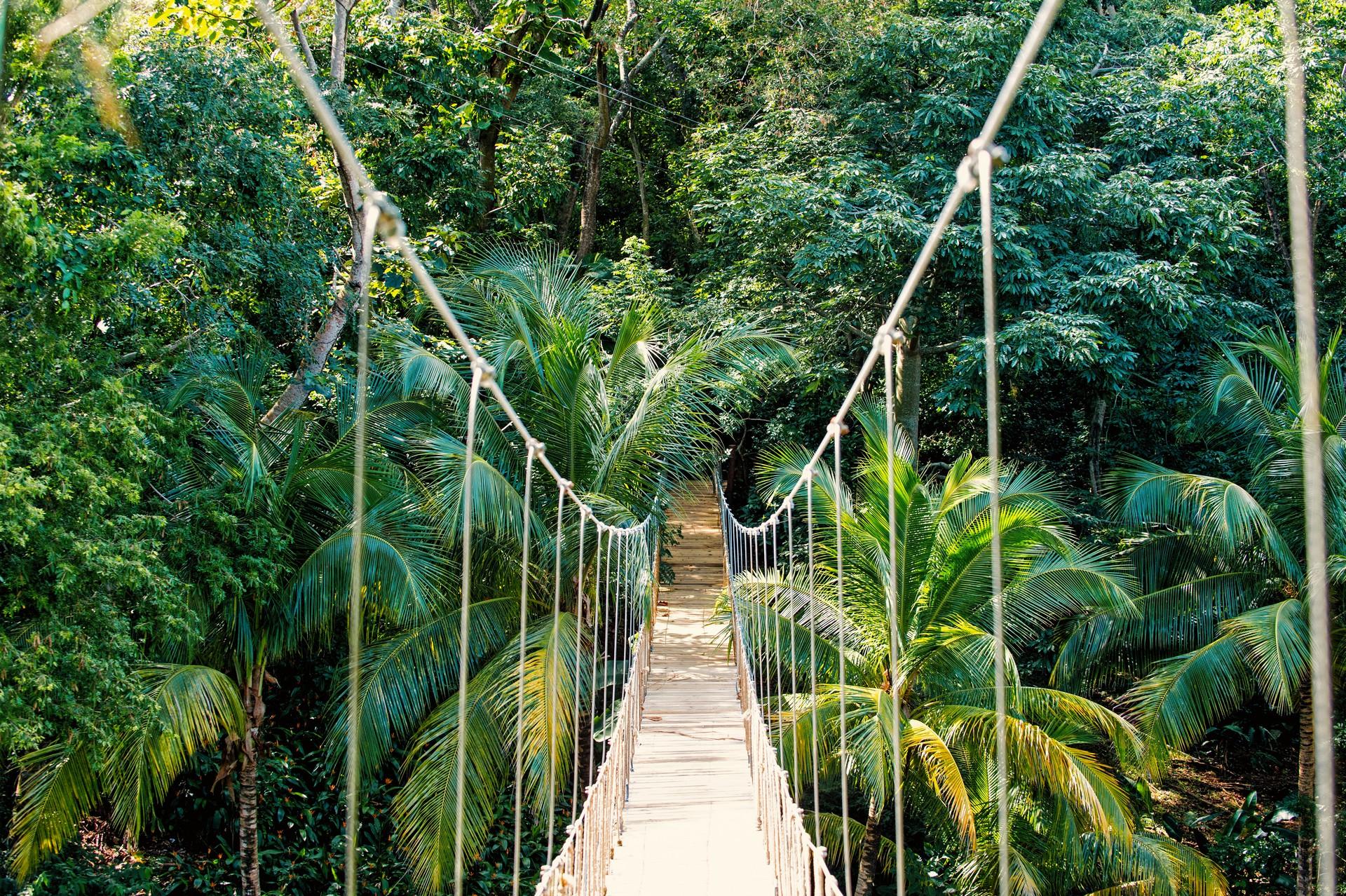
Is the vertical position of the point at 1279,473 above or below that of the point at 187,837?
above

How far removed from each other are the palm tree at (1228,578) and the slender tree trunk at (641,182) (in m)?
6.33

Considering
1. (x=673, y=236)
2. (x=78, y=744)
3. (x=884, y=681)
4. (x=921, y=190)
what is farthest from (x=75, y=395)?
(x=673, y=236)

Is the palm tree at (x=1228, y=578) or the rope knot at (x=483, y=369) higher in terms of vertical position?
the rope knot at (x=483, y=369)

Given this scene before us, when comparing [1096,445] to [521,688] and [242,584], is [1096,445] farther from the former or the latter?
[521,688]

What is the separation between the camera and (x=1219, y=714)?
22.6 ft

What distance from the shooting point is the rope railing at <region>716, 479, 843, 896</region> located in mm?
3502

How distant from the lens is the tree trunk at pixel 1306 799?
22.0 ft

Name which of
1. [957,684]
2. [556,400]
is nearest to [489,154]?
[556,400]

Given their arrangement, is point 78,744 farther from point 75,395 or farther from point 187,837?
point 187,837

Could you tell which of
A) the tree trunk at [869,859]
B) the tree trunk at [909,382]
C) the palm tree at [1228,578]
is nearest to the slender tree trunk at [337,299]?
the tree trunk at [869,859]

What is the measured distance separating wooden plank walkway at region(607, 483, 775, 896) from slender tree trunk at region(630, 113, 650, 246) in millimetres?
5003

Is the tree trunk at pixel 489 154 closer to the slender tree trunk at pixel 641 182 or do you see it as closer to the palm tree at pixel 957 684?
the slender tree trunk at pixel 641 182

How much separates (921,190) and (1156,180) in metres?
1.75

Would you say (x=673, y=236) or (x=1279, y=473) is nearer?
(x=1279, y=473)
